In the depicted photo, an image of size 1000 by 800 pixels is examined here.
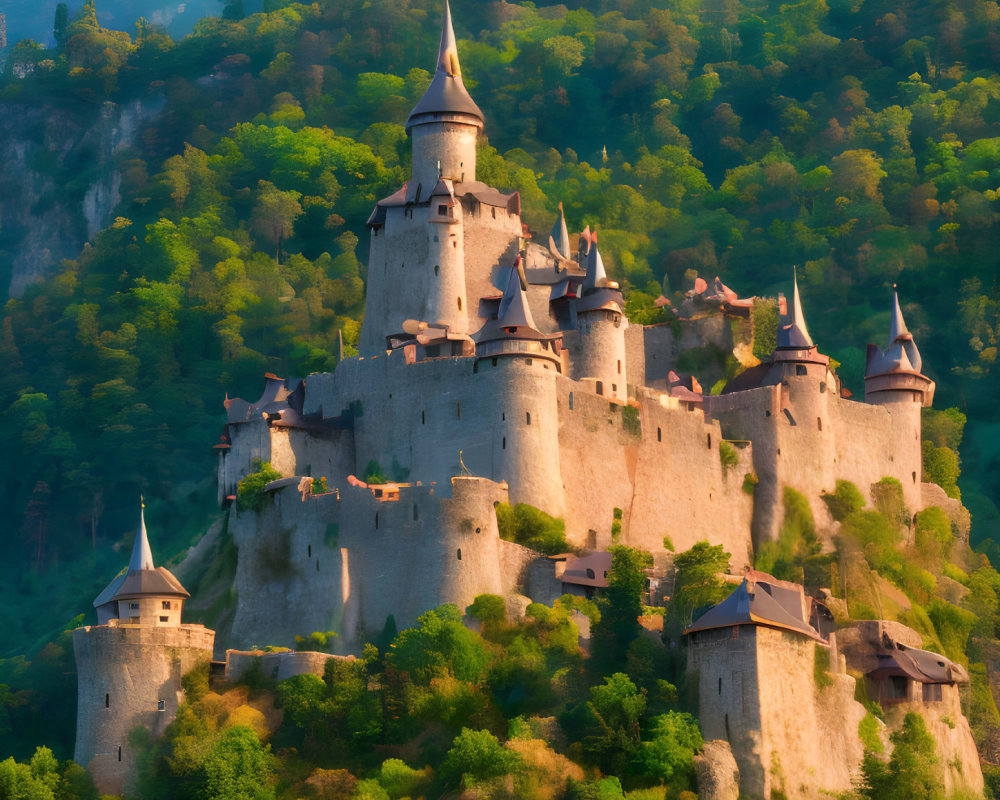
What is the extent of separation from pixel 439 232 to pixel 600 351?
9.42 metres

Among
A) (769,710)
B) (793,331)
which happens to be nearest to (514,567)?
(769,710)

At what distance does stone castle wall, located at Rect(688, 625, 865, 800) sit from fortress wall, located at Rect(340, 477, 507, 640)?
30.2ft

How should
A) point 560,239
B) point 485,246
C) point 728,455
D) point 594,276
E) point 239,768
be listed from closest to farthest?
point 239,768 < point 728,455 < point 594,276 < point 485,246 < point 560,239

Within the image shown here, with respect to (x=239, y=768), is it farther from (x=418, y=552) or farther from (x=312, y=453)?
(x=312, y=453)

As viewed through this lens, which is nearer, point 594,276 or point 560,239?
point 594,276

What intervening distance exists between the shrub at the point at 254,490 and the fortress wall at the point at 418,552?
17.7 feet

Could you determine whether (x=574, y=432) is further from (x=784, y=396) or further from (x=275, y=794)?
(x=275, y=794)

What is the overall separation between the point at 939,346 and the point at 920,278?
207 inches

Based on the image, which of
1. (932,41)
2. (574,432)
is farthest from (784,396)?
(932,41)

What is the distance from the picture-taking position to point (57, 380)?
12200 centimetres

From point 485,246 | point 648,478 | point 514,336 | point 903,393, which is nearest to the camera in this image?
point 514,336

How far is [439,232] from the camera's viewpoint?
93000 mm

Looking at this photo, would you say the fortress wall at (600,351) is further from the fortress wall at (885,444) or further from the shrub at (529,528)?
the fortress wall at (885,444)

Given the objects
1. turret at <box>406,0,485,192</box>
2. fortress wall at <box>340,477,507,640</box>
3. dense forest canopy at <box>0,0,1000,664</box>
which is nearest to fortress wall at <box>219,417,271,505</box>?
fortress wall at <box>340,477,507,640</box>
